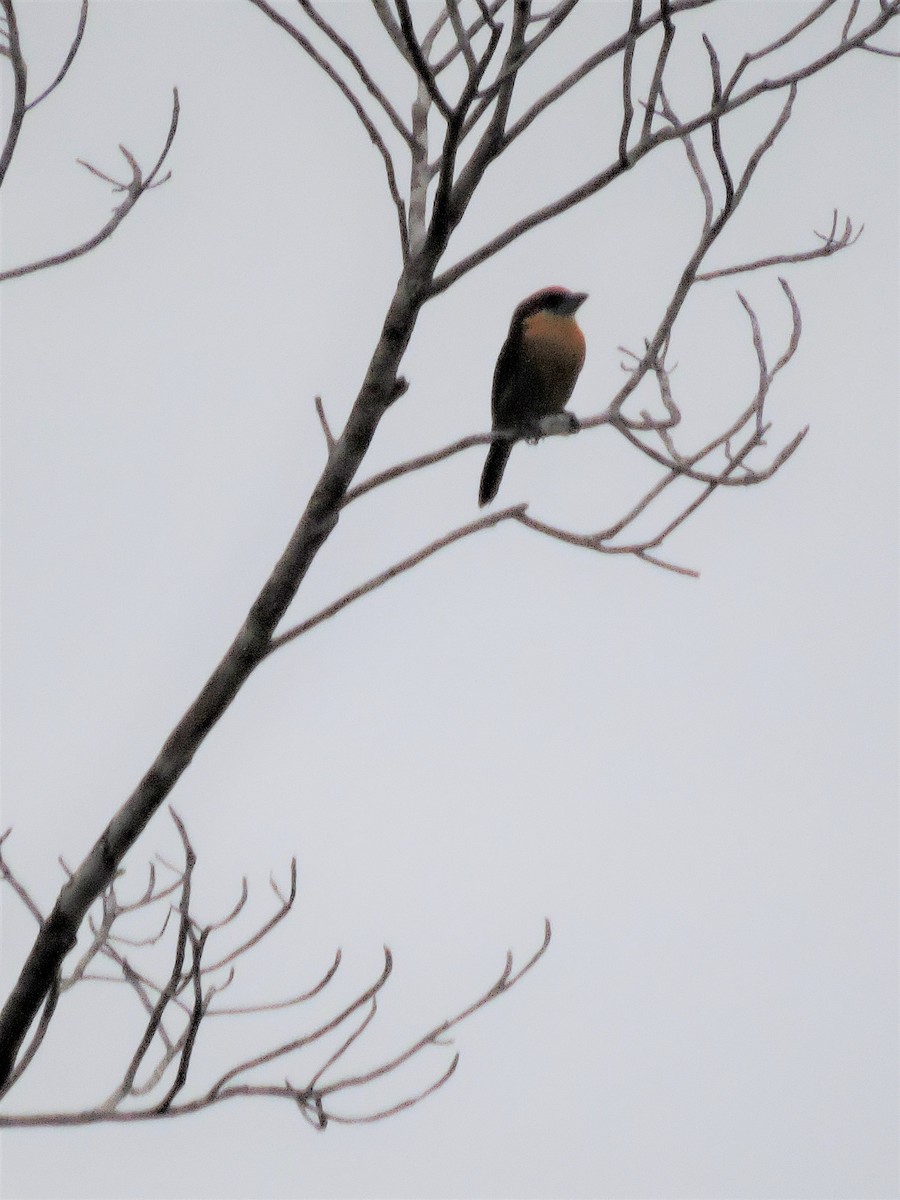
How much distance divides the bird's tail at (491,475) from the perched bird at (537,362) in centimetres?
1

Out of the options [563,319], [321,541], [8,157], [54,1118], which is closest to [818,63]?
[321,541]

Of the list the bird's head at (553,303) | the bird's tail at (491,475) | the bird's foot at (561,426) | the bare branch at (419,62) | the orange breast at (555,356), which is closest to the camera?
the bare branch at (419,62)

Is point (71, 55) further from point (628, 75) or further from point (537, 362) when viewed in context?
point (537, 362)

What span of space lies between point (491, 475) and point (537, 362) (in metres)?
0.63

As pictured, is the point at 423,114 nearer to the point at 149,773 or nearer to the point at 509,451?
the point at 149,773

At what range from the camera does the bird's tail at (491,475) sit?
5797mm

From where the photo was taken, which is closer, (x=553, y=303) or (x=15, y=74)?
(x=15, y=74)

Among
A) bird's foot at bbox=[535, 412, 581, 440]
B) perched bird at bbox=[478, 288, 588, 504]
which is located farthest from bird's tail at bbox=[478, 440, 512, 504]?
bird's foot at bbox=[535, 412, 581, 440]

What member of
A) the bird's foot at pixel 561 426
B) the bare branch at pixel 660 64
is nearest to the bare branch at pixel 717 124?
the bare branch at pixel 660 64

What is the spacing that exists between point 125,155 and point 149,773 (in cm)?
119

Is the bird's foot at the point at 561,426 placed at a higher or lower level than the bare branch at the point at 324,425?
higher

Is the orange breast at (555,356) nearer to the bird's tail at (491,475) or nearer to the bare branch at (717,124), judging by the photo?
the bird's tail at (491,475)

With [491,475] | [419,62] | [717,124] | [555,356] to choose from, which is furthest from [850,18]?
[491,475]

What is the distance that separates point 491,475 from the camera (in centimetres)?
582
